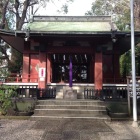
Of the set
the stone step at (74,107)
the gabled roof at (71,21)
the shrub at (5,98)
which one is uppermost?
the gabled roof at (71,21)

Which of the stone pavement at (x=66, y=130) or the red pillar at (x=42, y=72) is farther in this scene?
the red pillar at (x=42, y=72)

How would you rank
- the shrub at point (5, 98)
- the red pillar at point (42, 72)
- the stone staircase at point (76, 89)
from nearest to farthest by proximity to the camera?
the shrub at point (5, 98) → the red pillar at point (42, 72) → the stone staircase at point (76, 89)

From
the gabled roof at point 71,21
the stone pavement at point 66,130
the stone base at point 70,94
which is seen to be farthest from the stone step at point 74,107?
the gabled roof at point 71,21

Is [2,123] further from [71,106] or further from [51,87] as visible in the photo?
[51,87]

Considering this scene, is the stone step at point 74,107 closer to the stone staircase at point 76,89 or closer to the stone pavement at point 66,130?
the stone pavement at point 66,130

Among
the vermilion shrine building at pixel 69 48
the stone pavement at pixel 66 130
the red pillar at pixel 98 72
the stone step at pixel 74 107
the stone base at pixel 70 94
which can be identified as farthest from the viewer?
the red pillar at pixel 98 72

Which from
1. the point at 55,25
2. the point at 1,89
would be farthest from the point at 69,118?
the point at 55,25

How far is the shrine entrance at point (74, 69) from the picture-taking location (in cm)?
1845

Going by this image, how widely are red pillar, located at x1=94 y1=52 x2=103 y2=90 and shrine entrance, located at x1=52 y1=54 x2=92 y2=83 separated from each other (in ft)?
10.7

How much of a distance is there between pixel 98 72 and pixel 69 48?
256 cm

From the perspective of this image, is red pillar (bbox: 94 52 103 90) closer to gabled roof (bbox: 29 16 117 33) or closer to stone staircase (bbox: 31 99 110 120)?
stone staircase (bbox: 31 99 110 120)

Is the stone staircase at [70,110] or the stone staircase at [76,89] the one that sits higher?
the stone staircase at [76,89]

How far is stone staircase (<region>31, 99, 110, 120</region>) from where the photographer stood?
1079 centimetres

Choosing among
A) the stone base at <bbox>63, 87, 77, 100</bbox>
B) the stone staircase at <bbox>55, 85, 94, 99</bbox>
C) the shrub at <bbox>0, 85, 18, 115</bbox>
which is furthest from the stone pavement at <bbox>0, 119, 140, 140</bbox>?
the stone staircase at <bbox>55, 85, 94, 99</bbox>
